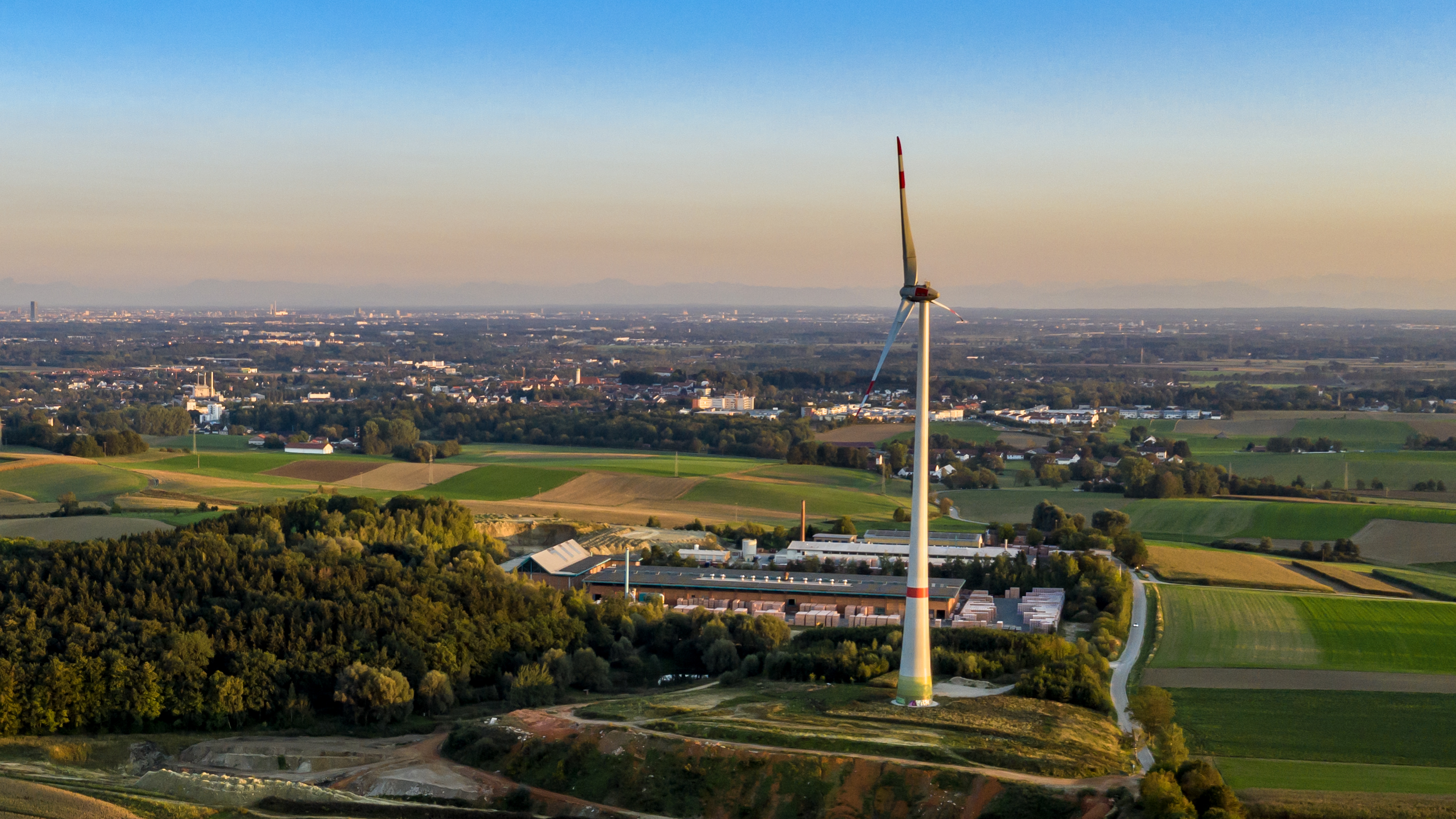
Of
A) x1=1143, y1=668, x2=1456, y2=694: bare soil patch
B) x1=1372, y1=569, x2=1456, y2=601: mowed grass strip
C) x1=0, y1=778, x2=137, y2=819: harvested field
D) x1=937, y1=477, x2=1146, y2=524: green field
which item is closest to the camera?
x1=0, y1=778, x2=137, y2=819: harvested field

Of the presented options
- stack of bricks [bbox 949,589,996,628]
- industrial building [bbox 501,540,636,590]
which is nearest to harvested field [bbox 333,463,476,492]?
industrial building [bbox 501,540,636,590]

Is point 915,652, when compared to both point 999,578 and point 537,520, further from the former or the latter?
point 537,520

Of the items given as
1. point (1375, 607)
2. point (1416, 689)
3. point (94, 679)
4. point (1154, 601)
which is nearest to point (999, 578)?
point (1154, 601)

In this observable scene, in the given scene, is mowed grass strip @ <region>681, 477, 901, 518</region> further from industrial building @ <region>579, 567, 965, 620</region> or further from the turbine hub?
the turbine hub

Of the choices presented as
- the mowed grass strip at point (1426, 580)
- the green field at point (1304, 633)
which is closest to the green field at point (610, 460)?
the mowed grass strip at point (1426, 580)

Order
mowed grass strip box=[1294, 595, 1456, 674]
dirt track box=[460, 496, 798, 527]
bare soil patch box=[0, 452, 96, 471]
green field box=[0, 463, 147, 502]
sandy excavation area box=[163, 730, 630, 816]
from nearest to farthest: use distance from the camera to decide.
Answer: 1. sandy excavation area box=[163, 730, 630, 816]
2. mowed grass strip box=[1294, 595, 1456, 674]
3. dirt track box=[460, 496, 798, 527]
4. green field box=[0, 463, 147, 502]
5. bare soil patch box=[0, 452, 96, 471]

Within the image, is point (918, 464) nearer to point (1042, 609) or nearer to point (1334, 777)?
point (1334, 777)

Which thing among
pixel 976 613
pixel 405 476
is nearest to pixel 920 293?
pixel 976 613

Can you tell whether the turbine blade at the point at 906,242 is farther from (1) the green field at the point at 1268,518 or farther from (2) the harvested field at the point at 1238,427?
(2) the harvested field at the point at 1238,427
